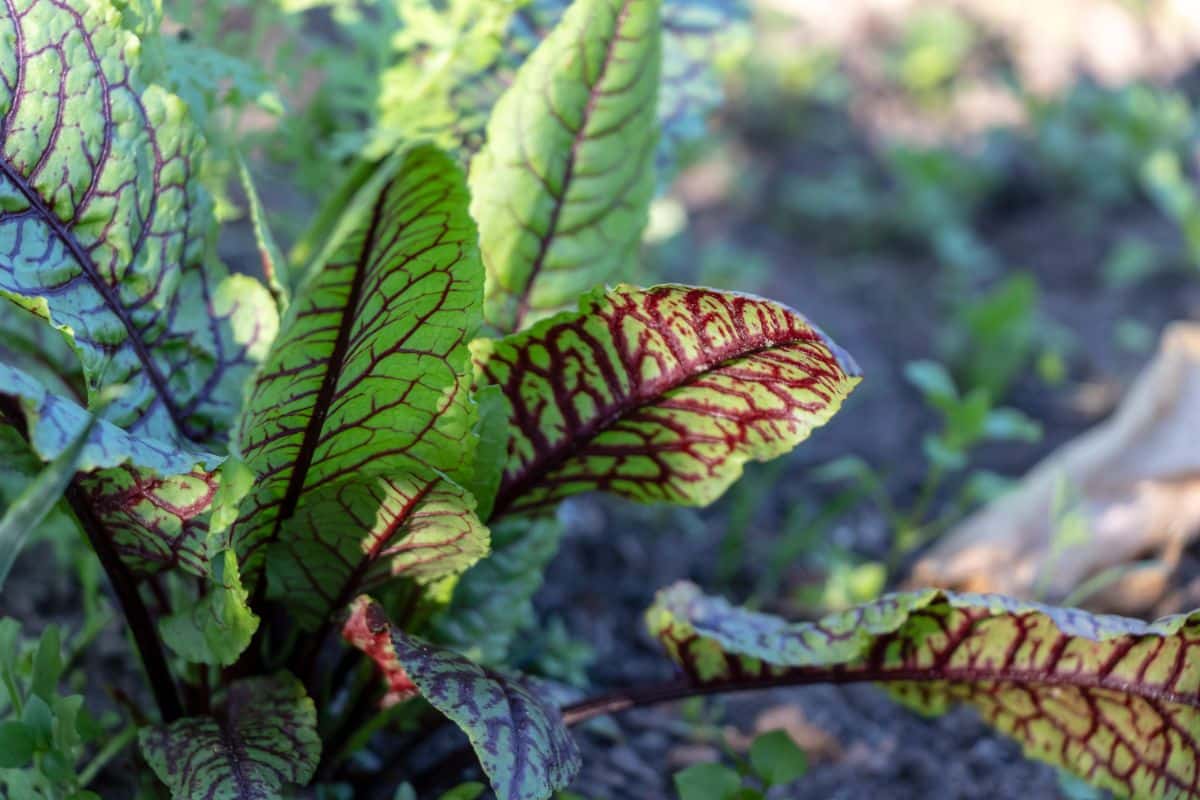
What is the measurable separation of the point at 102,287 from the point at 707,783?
88cm

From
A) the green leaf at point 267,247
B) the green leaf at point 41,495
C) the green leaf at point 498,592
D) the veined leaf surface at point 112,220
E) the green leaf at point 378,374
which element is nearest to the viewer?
the green leaf at point 41,495

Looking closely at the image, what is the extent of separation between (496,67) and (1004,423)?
1.15 meters

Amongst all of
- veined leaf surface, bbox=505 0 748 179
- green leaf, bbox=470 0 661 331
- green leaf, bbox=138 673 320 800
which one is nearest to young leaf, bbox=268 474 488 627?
green leaf, bbox=138 673 320 800

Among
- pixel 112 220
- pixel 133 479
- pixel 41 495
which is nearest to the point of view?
pixel 41 495

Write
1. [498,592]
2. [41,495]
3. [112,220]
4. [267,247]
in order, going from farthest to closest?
[498,592] < [267,247] < [112,220] < [41,495]

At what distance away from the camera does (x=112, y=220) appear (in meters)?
1.25

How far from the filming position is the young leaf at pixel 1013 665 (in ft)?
4.13

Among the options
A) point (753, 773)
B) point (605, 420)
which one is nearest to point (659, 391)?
point (605, 420)

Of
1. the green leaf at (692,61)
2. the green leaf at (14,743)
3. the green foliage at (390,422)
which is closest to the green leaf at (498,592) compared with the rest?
the green foliage at (390,422)

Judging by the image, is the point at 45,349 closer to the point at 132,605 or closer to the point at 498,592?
the point at 132,605

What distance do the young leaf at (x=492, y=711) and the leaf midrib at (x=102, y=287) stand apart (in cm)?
33

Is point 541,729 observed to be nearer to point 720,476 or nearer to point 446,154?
point 720,476

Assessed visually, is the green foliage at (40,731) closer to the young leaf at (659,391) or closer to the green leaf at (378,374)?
the green leaf at (378,374)

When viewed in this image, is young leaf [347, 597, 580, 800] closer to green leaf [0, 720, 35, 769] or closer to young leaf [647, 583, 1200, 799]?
young leaf [647, 583, 1200, 799]
